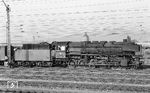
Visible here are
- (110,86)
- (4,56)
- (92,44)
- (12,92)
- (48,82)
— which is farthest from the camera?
(4,56)

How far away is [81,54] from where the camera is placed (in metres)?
31.5

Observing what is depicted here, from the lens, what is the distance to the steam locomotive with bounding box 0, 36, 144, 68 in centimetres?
2983

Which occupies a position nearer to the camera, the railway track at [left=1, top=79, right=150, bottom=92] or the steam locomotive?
A: the railway track at [left=1, top=79, right=150, bottom=92]

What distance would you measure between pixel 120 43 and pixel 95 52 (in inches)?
130

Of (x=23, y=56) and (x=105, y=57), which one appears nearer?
(x=105, y=57)

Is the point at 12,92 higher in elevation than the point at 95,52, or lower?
lower

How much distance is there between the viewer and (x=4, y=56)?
119ft

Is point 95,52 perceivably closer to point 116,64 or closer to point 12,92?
point 116,64

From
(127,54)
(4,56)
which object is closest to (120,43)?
(127,54)

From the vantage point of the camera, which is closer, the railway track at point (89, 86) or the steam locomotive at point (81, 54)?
the railway track at point (89, 86)

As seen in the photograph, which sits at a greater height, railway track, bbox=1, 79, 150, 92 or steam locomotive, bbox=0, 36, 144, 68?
steam locomotive, bbox=0, 36, 144, 68

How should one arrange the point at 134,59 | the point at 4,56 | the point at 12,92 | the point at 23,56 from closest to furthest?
the point at 12,92
the point at 134,59
the point at 23,56
the point at 4,56

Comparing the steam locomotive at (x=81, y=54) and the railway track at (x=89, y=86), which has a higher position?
the steam locomotive at (x=81, y=54)

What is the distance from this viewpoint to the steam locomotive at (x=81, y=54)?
1174 inches
